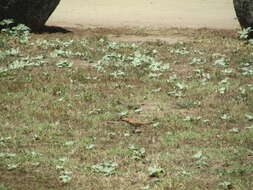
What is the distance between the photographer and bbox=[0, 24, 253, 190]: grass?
810 centimetres

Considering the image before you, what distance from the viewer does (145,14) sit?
28.8 meters

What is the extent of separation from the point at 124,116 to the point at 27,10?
11124 millimetres

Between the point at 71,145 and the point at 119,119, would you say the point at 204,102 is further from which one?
the point at 71,145

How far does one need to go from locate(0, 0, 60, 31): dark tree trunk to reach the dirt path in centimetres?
301

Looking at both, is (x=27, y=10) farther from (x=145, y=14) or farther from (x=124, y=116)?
(x=124, y=116)

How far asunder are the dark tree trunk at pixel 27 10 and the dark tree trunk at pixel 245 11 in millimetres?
7083

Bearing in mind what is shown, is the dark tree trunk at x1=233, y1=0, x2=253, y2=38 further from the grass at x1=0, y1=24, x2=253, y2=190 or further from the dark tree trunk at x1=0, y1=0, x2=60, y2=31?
the dark tree trunk at x1=0, y1=0, x2=60, y2=31

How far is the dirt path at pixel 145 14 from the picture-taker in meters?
25.3

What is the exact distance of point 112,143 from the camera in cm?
952

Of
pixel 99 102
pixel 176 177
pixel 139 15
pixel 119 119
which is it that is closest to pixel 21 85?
pixel 99 102

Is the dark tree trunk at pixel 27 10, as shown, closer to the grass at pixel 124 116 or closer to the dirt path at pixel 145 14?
the grass at pixel 124 116

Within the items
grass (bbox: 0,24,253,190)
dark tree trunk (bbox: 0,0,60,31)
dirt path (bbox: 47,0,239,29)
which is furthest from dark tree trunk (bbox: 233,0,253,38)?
dark tree trunk (bbox: 0,0,60,31)

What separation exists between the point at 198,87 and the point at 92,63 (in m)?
3.93

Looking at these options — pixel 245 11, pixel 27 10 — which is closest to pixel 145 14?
pixel 27 10
